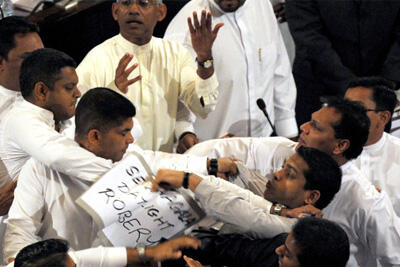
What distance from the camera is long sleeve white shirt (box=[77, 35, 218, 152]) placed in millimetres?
3294

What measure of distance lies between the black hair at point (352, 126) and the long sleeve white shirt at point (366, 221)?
0.12m

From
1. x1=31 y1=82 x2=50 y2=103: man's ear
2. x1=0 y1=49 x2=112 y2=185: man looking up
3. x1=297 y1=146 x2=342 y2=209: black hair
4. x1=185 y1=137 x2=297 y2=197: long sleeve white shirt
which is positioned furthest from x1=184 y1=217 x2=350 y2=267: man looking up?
x1=31 y1=82 x2=50 y2=103: man's ear

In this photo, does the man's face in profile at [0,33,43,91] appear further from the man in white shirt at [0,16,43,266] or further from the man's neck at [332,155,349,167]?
the man's neck at [332,155,349,167]

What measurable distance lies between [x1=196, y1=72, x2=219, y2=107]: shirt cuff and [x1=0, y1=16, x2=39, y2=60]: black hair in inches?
29.8

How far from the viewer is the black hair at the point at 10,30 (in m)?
3.02

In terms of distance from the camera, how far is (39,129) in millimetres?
2457

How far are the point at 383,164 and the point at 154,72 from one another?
3.72 feet

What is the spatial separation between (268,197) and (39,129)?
0.89 m

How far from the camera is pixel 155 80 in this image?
3373 mm

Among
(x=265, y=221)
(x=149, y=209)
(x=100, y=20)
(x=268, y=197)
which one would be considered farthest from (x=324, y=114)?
Answer: (x=100, y=20)

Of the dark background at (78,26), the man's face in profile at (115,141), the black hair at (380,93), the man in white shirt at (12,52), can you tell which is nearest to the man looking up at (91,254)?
the man's face in profile at (115,141)

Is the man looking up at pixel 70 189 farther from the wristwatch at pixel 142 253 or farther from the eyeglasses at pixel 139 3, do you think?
the eyeglasses at pixel 139 3

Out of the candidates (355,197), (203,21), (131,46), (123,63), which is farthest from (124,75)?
(355,197)

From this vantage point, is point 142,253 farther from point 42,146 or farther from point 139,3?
point 139,3
